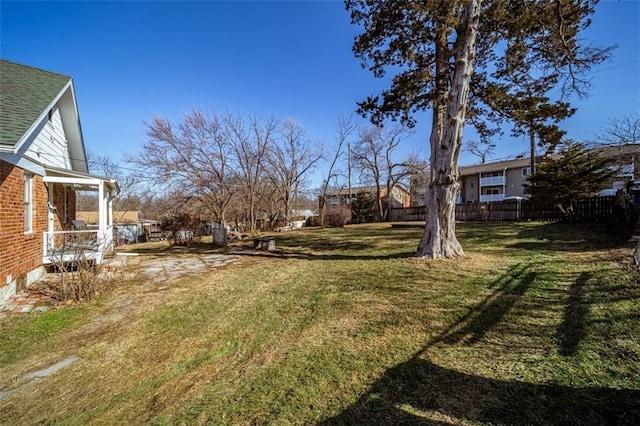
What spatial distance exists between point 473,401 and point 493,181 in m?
37.4

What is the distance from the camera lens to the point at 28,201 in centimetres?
652

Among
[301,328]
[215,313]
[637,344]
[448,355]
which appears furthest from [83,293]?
[637,344]

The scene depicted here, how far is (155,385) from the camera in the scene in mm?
2861

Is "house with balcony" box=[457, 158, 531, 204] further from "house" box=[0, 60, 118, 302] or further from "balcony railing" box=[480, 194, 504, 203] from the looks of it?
"house" box=[0, 60, 118, 302]

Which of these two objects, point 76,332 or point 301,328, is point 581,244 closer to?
point 301,328

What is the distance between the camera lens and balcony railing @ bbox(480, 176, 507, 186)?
33.3 m

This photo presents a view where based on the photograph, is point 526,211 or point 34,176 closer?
point 34,176

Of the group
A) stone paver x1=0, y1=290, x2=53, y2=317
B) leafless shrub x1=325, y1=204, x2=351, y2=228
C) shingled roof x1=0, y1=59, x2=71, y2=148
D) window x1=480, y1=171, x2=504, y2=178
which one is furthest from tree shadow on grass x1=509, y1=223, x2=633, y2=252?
window x1=480, y1=171, x2=504, y2=178

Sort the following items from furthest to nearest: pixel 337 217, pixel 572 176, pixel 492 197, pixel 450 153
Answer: pixel 492 197
pixel 337 217
pixel 572 176
pixel 450 153

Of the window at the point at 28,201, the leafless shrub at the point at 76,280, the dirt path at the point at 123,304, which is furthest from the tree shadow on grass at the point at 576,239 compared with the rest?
the window at the point at 28,201

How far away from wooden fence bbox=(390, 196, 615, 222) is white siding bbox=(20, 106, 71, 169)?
50.4 ft

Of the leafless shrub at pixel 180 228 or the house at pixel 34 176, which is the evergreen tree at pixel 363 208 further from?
the house at pixel 34 176

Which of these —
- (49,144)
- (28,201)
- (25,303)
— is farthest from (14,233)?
(49,144)

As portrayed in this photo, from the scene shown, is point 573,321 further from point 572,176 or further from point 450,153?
point 572,176
